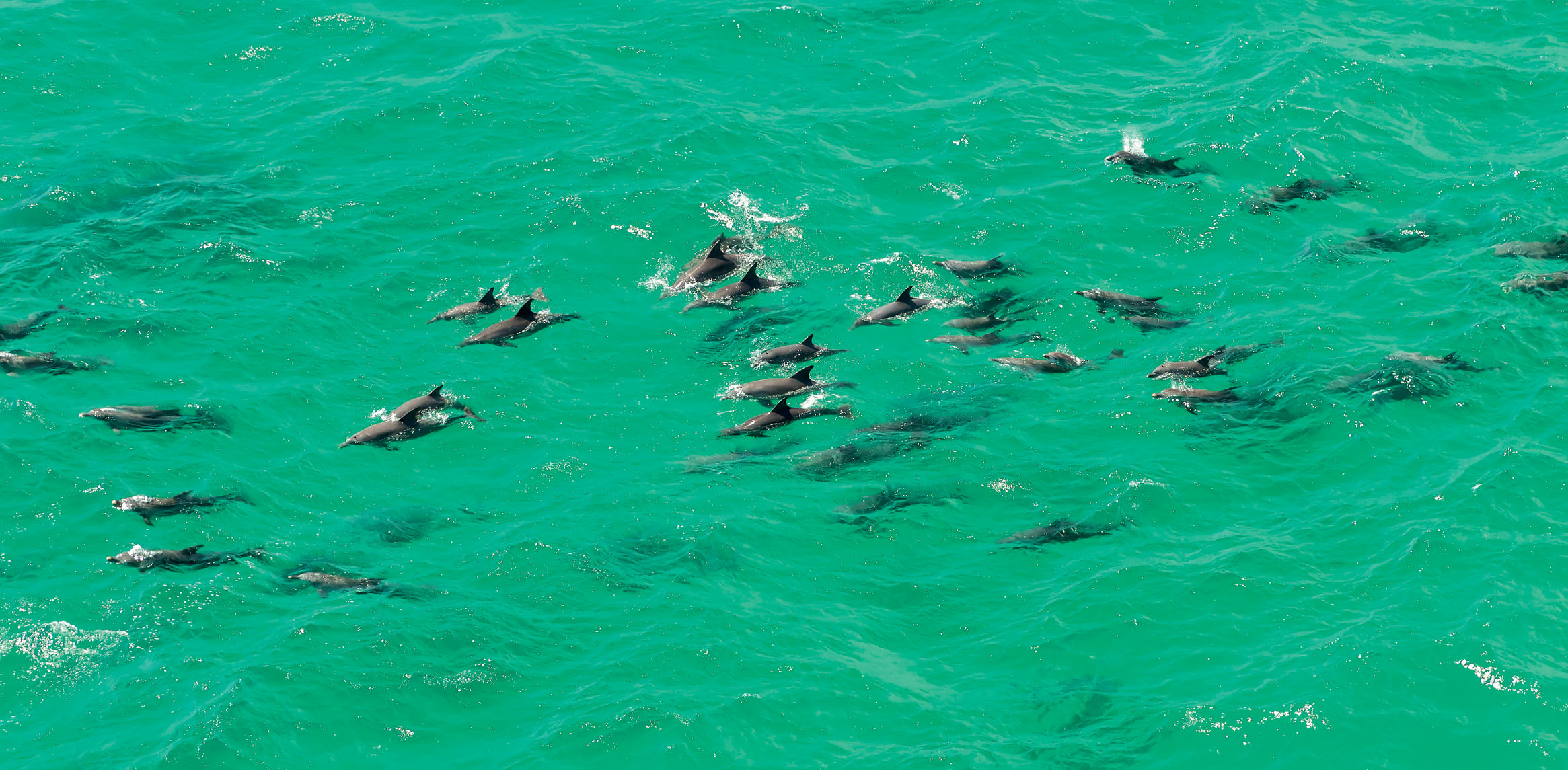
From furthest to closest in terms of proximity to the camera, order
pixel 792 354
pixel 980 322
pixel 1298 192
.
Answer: pixel 1298 192, pixel 980 322, pixel 792 354

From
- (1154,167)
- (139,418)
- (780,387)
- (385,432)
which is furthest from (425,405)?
(1154,167)

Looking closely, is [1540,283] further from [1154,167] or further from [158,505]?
[158,505]

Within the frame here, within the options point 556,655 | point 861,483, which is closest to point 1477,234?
point 861,483

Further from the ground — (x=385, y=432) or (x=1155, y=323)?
(x=1155, y=323)

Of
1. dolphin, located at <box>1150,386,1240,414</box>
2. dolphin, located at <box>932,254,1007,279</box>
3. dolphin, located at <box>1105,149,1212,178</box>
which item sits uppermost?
dolphin, located at <box>1105,149,1212,178</box>

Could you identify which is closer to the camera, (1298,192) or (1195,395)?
(1195,395)

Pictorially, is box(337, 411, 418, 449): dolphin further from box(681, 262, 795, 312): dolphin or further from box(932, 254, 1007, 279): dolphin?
box(932, 254, 1007, 279): dolphin

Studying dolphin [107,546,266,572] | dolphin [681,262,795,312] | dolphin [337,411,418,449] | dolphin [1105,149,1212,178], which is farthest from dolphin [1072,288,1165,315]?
dolphin [107,546,266,572]
